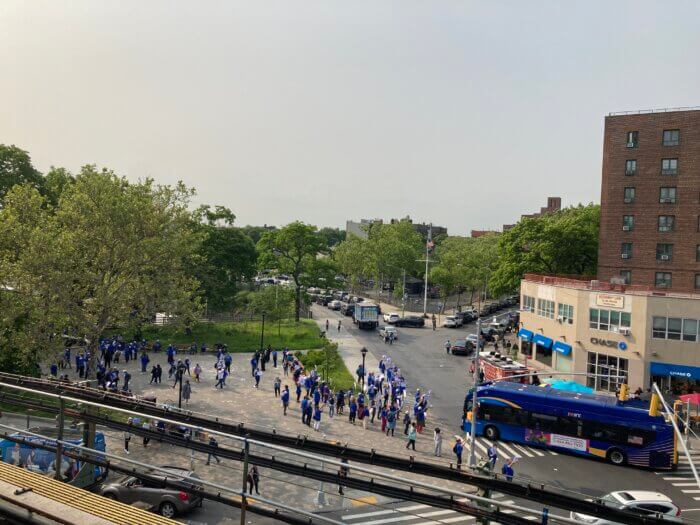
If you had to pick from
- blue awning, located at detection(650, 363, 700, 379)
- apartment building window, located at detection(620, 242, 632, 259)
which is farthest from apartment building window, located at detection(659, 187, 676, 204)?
blue awning, located at detection(650, 363, 700, 379)

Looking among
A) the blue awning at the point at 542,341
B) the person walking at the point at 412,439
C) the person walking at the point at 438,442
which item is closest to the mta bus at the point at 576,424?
the person walking at the point at 438,442

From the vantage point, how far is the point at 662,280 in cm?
4541

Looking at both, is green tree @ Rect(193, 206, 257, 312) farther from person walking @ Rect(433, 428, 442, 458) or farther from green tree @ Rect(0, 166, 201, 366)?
person walking @ Rect(433, 428, 442, 458)

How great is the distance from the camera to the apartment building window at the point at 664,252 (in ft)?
147

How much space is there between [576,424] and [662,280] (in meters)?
25.1

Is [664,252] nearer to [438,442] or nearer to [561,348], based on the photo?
[561,348]

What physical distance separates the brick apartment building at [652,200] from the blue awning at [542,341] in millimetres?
7811

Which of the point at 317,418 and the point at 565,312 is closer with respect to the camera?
the point at 317,418

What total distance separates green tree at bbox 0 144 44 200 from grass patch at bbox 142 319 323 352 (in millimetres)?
19896

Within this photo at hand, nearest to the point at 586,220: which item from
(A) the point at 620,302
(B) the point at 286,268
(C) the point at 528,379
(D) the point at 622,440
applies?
(A) the point at 620,302

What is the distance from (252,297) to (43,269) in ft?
93.3

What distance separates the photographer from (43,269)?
27625 millimetres

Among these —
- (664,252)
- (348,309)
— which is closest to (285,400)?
(664,252)

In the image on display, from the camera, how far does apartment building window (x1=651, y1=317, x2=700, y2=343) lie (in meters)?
35.1
